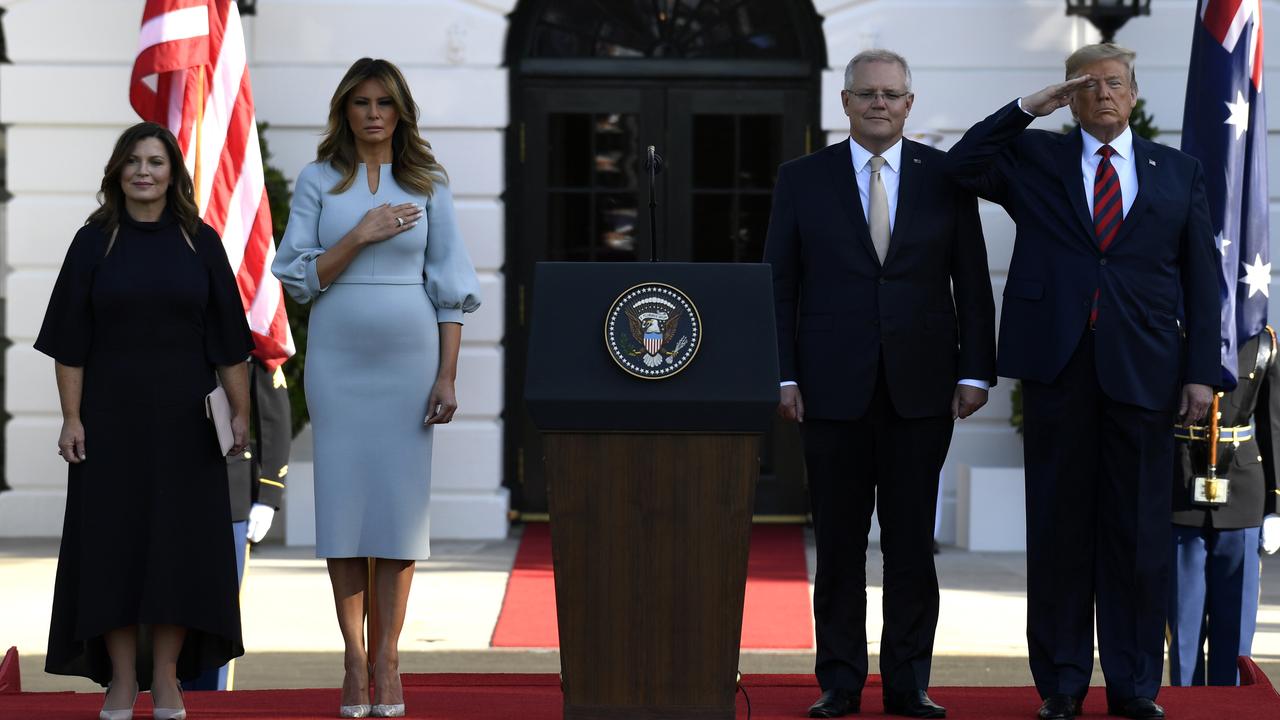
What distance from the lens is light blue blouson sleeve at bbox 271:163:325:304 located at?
5.02m

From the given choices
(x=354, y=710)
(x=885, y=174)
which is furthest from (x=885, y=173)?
(x=354, y=710)

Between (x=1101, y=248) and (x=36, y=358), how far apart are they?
7.96 m

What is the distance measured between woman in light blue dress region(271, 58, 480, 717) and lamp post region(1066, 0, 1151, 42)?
6.76 metres

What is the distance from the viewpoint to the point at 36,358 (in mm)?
11352

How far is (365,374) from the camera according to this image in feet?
16.5

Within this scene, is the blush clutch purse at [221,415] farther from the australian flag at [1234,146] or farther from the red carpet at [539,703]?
the australian flag at [1234,146]

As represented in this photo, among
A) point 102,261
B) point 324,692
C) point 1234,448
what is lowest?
point 324,692

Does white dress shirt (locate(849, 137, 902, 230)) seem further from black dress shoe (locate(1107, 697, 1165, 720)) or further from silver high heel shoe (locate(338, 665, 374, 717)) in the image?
silver high heel shoe (locate(338, 665, 374, 717))

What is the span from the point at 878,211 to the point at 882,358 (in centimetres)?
41

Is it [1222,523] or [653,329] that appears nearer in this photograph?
[653,329]

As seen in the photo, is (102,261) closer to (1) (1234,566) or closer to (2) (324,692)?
(2) (324,692)

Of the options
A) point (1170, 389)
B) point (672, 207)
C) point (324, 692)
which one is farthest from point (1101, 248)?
point (672, 207)

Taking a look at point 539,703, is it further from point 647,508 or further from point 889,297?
point 889,297

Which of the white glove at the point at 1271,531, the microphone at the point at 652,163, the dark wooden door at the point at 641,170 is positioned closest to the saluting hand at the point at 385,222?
the microphone at the point at 652,163
